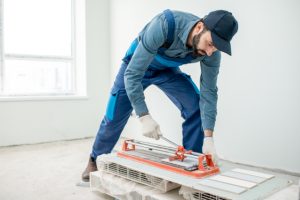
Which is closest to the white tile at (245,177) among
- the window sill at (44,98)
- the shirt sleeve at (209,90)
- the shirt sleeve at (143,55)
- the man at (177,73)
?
the man at (177,73)

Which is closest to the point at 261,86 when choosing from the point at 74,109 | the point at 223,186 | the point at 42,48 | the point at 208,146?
the point at 208,146

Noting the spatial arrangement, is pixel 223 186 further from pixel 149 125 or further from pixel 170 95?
pixel 170 95

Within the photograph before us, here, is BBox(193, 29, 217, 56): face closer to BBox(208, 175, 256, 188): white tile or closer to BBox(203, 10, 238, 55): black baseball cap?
BBox(203, 10, 238, 55): black baseball cap

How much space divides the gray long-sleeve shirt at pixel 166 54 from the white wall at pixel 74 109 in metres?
1.85

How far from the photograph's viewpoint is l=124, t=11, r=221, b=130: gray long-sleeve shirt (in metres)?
1.29

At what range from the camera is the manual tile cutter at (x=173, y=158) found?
1212 mm

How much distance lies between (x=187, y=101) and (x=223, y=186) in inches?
24.9

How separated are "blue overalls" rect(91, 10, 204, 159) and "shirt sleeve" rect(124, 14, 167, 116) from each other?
0.62 feet

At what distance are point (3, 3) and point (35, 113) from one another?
1129mm

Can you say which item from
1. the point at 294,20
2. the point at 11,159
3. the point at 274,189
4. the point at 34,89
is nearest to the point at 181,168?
the point at 274,189

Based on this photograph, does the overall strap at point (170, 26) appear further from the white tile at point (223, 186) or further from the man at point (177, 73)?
the white tile at point (223, 186)

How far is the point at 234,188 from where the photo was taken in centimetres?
104

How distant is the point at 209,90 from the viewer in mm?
1529

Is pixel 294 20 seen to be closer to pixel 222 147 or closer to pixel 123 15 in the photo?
pixel 222 147
